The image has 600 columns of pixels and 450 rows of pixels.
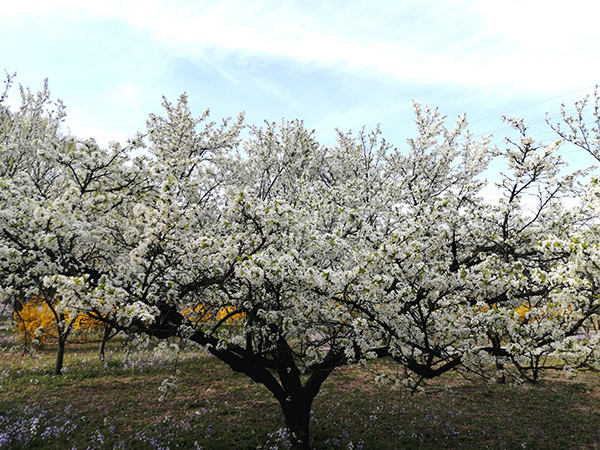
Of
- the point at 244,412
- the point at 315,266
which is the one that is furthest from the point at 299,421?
the point at 315,266

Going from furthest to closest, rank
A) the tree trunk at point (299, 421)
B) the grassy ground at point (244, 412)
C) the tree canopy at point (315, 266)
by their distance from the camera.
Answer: the grassy ground at point (244, 412)
the tree trunk at point (299, 421)
the tree canopy at point (315, 266)

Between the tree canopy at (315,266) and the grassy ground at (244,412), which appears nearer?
the tree canopy at (315,266)

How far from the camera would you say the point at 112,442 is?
7.61 meters

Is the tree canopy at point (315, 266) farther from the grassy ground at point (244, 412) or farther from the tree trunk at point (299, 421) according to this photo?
the grassy ground at point (244, 412)

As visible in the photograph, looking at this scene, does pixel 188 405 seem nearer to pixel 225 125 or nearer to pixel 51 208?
pixel 51 208

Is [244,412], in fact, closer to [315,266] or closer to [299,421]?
[299,421]

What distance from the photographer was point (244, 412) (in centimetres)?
988

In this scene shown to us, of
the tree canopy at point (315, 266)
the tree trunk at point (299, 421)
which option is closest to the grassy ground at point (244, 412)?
the tree trunk at point (299, 421)

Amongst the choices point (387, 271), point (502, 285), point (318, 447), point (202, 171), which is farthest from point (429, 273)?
point (202, 171)

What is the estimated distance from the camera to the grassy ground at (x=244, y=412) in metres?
7.89

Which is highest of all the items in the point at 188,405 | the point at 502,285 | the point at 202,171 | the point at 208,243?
the point at 202,171

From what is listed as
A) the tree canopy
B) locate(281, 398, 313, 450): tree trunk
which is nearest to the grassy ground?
locate(281, 398, 313, 450): tree trunk

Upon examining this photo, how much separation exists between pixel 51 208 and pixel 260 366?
4966mm

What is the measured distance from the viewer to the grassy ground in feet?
25.9
